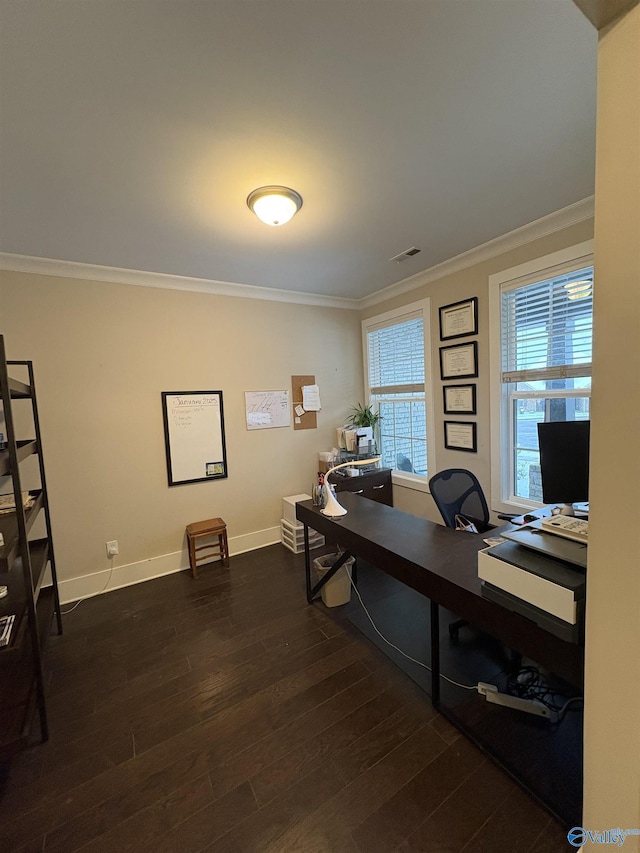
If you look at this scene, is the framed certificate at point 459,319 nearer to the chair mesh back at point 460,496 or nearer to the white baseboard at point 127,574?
the chair mesh back at point 460,496

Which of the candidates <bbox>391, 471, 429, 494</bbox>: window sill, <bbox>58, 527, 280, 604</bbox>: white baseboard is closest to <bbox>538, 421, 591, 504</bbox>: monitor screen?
<bbox>391, 471, 429, 494</bbox>: window sill

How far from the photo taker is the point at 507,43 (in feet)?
3.67

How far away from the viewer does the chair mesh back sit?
2.25 metres

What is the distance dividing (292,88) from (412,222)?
4.09 feet

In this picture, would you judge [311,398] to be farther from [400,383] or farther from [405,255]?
[405,255]

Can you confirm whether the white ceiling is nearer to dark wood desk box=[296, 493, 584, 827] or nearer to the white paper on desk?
the white paper on desk

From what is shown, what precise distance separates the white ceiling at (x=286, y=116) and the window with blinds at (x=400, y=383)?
1.26 m

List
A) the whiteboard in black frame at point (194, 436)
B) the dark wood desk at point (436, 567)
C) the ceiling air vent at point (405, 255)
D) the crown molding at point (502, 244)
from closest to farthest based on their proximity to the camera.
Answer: the dark wood desk at point (436, 567), the crown molding at point (502, 244), the ceiling air vent at point (405, 255), the whiteboard in black frame at point (194, 436)

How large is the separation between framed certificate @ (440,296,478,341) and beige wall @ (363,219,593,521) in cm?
4

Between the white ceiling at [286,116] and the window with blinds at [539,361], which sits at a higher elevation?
the white ceiling at [286,116]

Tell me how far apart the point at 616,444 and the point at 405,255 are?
97.8 inches

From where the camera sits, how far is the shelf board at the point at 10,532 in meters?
1.36

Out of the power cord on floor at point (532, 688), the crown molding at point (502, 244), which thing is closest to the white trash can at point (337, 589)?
the power cord on floor at point (532, 688)

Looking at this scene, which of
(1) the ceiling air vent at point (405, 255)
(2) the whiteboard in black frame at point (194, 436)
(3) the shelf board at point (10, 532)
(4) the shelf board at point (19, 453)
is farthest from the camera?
(2) the whiteboard in black frame at point (194, 436)
